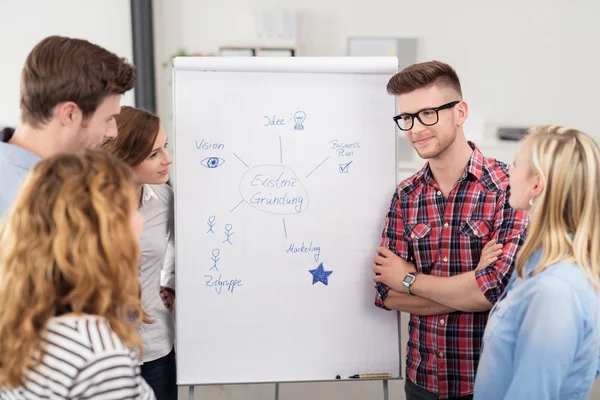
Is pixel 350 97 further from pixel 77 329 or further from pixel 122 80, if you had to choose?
pixel 77 329

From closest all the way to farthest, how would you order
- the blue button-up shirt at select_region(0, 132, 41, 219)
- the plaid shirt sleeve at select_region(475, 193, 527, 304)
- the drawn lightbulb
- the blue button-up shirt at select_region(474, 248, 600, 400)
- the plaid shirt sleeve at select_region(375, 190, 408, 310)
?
the blue button-up shirt at select_region(474, 248, 600, 400)
the blue button-up shirt at select_region(0, 132, 41, 219)
the plaid shirt sleeve at select_region(475, 193, 527, 304)
the plaid shirt sleeve at select_region(375, 190, 408, 310)
the drawn lightbulb

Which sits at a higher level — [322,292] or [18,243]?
[18,243]

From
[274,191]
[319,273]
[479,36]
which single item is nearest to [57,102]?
[274,191]

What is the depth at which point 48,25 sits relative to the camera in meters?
4.70

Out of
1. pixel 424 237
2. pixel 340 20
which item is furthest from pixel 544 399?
pixel 340 20

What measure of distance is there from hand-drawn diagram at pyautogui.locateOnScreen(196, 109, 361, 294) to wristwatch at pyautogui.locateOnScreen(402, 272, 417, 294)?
11.4 inches

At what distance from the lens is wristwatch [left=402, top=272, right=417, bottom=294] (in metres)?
2.01

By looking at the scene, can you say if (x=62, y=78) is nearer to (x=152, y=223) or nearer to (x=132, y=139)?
(x=132, y=139)

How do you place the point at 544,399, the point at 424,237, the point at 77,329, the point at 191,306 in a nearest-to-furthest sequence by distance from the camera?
1. the point at 77,329
2. the point at 544,399
3. the point at 424,237
4. the point at 191,306

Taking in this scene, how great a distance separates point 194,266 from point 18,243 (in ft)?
3.26

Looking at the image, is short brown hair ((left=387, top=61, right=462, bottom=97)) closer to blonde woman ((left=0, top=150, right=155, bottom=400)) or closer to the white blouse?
the white blouse

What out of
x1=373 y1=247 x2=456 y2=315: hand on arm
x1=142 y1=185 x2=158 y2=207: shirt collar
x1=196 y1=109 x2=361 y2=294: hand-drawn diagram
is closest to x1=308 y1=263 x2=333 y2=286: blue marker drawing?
x1=196 y1=109 x2=361 y2=294: hand-drawn diagram

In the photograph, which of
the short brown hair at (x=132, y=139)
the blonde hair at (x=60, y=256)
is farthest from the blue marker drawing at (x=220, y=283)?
the blonde hair at (x=60, y=256)

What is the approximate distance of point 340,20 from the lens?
15.8ft
